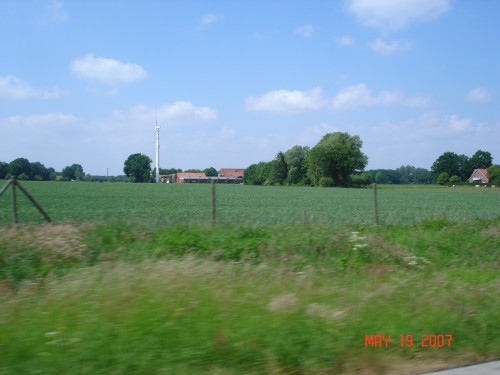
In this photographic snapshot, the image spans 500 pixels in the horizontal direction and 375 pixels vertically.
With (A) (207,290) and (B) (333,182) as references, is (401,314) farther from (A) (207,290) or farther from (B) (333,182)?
(B) (333,182)

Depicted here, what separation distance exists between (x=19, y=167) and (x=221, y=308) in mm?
58912

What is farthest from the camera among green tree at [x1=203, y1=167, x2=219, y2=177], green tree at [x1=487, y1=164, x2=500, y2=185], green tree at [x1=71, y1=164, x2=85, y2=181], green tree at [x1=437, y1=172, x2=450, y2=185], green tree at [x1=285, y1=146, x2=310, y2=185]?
green tree at [x1=203, y1=167, x2=219, y2=177]

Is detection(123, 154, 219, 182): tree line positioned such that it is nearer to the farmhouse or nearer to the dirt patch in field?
the farmhouse

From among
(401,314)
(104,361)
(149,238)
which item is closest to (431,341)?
(401,314)

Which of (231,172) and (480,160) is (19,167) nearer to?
(231,172)

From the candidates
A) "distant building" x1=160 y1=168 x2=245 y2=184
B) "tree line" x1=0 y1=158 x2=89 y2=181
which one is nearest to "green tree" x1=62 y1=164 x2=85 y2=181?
"tree line" x1=0 y1=158 x2=89 y2=181

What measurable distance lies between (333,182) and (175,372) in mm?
85736

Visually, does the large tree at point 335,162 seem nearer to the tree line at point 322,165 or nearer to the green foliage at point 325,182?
the tree line at point 322,165
